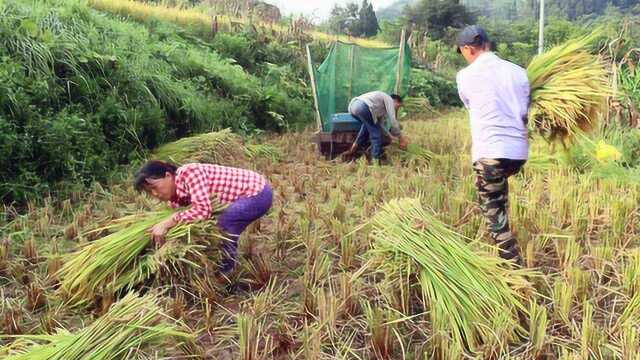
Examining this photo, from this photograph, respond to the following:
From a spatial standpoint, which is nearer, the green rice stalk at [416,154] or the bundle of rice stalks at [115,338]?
the bundle of rice stalks at [115,338]

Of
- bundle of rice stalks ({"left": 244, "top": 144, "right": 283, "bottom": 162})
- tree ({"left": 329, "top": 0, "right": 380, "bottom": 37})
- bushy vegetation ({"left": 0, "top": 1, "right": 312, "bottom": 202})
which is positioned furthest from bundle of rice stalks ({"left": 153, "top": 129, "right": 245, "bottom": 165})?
tree ({"left": 329, "top": 0, "right": 380, "bottom": 37})

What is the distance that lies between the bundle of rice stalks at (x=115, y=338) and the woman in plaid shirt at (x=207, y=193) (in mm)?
706

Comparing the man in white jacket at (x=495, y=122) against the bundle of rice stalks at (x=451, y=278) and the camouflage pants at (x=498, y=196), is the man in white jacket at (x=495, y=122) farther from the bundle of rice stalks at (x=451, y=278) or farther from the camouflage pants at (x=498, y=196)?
the bundle of rice stalks at (x=451, y=278)

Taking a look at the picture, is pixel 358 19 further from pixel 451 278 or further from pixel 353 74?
pixel 451 278

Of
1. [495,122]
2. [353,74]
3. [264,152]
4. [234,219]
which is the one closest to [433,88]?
[353,74]

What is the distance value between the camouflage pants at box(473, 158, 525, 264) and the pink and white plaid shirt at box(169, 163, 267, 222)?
1.16m

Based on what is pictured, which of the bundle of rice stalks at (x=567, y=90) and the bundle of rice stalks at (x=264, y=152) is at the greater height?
the bundle of rice stalks at (x=567, y=90)

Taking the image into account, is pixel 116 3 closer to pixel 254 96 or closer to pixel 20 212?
pixel 254 96

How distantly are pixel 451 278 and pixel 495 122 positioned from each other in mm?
884

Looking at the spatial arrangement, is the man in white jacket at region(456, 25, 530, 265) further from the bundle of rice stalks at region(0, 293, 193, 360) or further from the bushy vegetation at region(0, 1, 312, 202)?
the bushy vegetation at region(0, 1, 312, 202)

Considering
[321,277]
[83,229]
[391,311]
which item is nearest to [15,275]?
[83,229]

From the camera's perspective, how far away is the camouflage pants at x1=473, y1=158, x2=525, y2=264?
2.85m

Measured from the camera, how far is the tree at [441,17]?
2431 centimetres

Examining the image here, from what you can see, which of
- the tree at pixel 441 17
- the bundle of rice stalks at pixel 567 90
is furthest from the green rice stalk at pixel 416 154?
the tree at pixel 441 17
